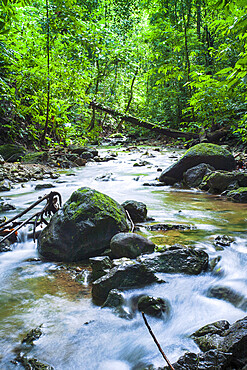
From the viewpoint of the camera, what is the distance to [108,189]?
7.09 m

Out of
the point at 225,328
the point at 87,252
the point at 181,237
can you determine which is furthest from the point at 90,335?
the point at 181,237

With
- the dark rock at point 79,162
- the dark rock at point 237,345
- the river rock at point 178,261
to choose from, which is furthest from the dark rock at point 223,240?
the dark rock at point 79,162

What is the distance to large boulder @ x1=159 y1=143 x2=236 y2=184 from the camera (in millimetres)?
7402

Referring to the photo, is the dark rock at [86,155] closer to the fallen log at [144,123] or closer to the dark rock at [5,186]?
the fallen log at [144,123]

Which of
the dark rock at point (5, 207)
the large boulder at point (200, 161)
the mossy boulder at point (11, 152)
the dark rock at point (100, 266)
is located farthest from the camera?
the mossy boulder at point (11, 152)

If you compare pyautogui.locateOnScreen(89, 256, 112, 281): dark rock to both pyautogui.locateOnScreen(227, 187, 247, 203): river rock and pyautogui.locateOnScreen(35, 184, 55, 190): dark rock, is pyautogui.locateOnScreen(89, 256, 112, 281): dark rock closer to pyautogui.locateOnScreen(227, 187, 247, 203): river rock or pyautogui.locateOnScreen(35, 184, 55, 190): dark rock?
pyautogui.locateOnScreen(227, 187, 247, 203): river rock

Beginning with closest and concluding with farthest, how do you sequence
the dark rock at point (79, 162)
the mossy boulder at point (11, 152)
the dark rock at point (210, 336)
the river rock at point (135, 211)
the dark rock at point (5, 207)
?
the dark rock at point (210, 336), the river rock at point (135, 211), the dark rock at point (5, 207), the mossy boulder at point (11, 152), the dark rock at point (79, 162)

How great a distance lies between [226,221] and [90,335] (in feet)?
9.31

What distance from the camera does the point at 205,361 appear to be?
1.47 metres

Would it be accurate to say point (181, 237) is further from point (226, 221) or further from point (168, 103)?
point (168, 103)

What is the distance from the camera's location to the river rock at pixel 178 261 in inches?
103

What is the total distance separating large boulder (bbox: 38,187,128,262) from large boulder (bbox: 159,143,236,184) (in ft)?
14.6

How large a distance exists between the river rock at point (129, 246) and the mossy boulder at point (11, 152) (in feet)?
26.3

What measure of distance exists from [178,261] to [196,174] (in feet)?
15.5
